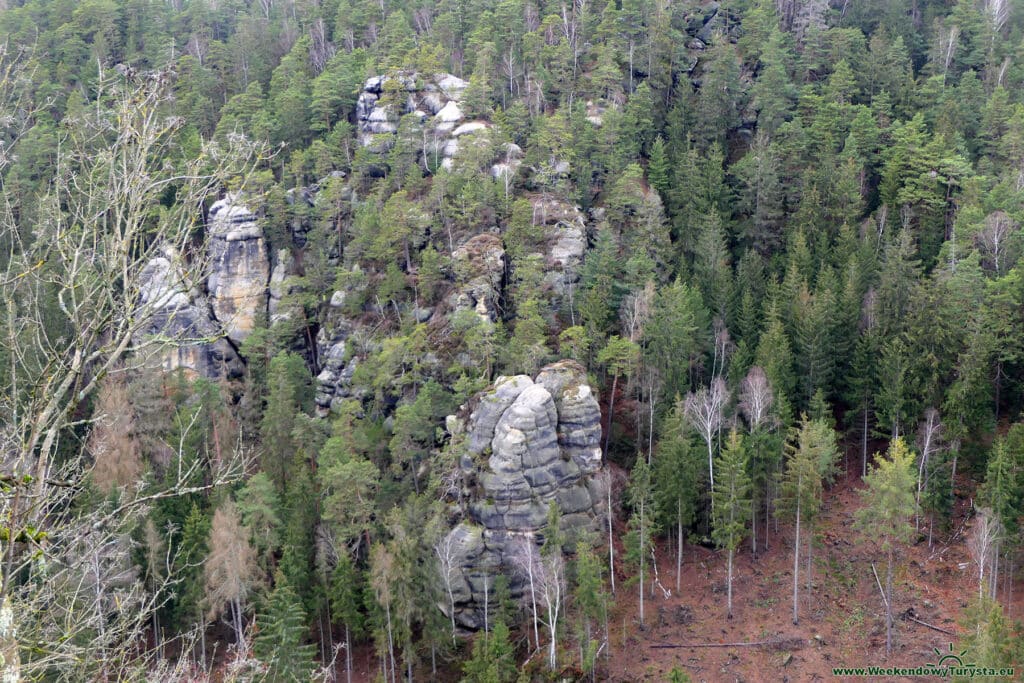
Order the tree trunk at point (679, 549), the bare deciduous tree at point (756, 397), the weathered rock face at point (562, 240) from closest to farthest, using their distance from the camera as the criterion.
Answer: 1. the tree trunk at point (679, 549)
2. the bare deciduous tree at point (756, 397)
3. the weathered rock face at point (562, 240)

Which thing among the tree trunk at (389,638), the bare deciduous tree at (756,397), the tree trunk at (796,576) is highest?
the bare deciduous tree at (756,397)

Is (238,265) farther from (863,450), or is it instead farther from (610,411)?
(863,450)

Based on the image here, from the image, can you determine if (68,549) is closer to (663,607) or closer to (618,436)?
(663,607)

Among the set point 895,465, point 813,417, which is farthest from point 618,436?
point 895,465

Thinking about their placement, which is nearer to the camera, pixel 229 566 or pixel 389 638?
pixel 389 638

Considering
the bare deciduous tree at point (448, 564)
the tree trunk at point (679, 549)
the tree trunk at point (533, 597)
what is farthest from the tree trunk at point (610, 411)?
the bare deciduous tree at point (448, 564)

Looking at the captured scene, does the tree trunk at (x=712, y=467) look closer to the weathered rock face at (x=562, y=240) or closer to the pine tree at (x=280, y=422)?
the weathered rock face at (x=562, y=240)

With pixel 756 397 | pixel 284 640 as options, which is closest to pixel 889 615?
pixel 756 397
